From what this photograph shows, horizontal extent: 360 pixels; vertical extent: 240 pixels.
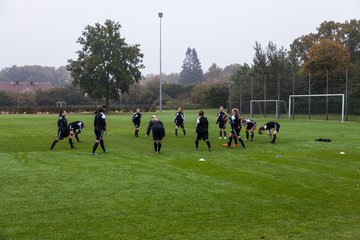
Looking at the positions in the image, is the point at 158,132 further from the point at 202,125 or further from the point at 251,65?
the point at 251,65

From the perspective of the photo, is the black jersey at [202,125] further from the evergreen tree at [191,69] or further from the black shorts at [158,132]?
the evergreen tree at [191,69]

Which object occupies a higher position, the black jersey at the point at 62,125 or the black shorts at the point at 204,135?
the black jersey at the point at 62,125

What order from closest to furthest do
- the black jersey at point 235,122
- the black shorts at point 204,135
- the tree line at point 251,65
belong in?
the black shorts at point 204,135 → the black jersey at point 235,122 → the tree line at point 251,65

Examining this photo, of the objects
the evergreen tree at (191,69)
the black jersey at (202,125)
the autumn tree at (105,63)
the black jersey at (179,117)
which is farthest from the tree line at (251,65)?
the evergreen tree at (191,69)

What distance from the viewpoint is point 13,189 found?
31.7 feet

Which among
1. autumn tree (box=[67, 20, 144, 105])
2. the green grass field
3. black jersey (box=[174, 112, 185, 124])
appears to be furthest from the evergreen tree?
the green grass field

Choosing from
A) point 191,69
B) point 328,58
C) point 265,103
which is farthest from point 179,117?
point 191,69

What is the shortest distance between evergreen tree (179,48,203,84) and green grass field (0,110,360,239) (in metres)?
163

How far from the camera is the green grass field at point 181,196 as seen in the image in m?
6.58

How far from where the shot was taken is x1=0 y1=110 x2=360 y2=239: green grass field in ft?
21.6

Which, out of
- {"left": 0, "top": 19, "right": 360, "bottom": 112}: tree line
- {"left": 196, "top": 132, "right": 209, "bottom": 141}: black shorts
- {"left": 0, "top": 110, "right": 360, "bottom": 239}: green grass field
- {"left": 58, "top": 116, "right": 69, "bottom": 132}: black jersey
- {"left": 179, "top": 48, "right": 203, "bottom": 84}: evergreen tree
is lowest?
{"left": 0, "top": 110, "right": 360, "bottom": 239}: green grass field

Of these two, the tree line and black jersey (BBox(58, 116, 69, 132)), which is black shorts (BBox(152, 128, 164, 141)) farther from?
the tree line

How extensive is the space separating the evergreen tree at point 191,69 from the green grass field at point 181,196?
163 m

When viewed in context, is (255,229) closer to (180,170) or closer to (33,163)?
(180,170)
